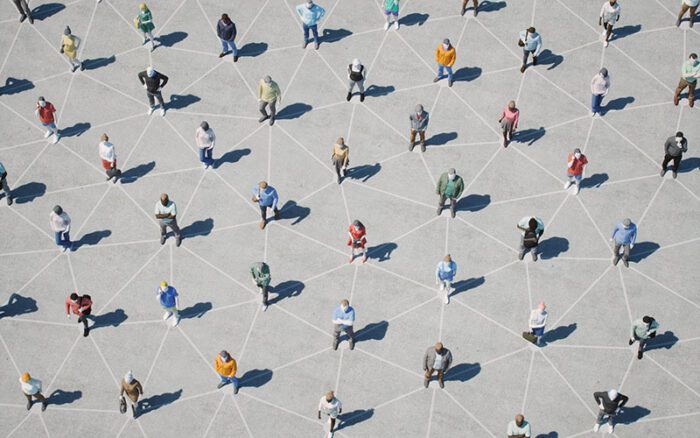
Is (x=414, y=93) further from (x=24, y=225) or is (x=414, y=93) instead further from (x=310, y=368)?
(x=24, y=225)

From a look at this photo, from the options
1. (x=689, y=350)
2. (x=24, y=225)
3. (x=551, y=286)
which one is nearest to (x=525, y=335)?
(x=551, y=286)

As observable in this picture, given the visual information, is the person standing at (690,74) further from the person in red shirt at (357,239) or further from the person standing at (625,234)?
the person in red shirt at (357,239)

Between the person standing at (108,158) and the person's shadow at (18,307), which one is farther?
the person standing at (108,158)

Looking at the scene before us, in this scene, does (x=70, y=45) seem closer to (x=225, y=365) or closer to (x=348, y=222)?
(x=348, y=222)

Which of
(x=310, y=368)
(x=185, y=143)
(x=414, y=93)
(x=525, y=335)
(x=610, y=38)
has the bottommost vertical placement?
(x=310, y=368)

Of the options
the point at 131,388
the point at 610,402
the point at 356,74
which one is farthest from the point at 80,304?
the point at 610,402

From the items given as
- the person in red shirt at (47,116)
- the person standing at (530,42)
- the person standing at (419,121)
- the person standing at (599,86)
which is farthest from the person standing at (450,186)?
the person in red shirt at (47,116)

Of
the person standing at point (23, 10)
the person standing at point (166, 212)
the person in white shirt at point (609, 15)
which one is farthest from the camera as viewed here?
the person standing at point (23, 10)
